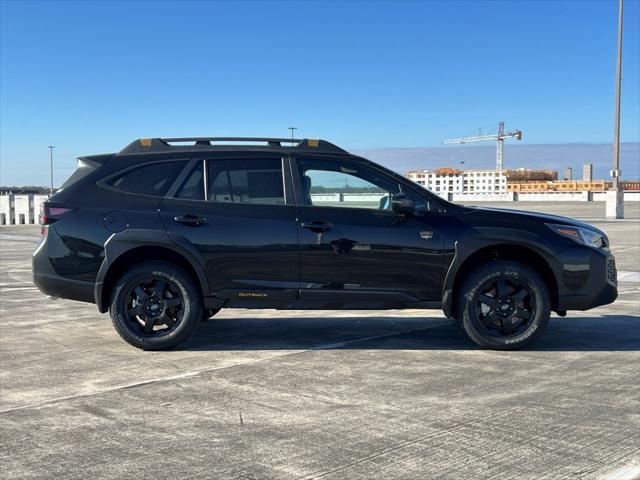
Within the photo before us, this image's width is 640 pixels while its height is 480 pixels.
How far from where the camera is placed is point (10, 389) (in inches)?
190

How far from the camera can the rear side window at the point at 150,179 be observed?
19.8 ft

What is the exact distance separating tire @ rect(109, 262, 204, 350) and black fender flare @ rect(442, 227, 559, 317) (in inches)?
88.1

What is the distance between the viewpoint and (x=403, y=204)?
5805mm

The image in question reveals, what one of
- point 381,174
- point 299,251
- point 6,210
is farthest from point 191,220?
point 6,210

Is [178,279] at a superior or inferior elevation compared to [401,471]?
superior

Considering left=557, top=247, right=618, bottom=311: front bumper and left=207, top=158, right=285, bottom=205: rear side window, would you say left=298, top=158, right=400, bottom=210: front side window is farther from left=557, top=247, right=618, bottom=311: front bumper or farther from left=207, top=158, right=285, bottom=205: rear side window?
left=557, top=247, right=618, bottom=311: front bumper

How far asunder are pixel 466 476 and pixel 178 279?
3.37m

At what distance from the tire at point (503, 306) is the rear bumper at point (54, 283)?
131 inches

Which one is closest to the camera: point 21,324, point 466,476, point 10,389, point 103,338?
point 466,476

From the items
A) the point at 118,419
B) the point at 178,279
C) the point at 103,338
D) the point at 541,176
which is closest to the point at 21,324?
the point at 103,338

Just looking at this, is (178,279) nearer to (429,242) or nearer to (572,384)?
(429,242)

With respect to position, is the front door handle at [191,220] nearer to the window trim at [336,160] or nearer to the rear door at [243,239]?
the rear door at [243,239]

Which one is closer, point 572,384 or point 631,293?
point 572,384

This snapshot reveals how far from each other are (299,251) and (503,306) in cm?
190
